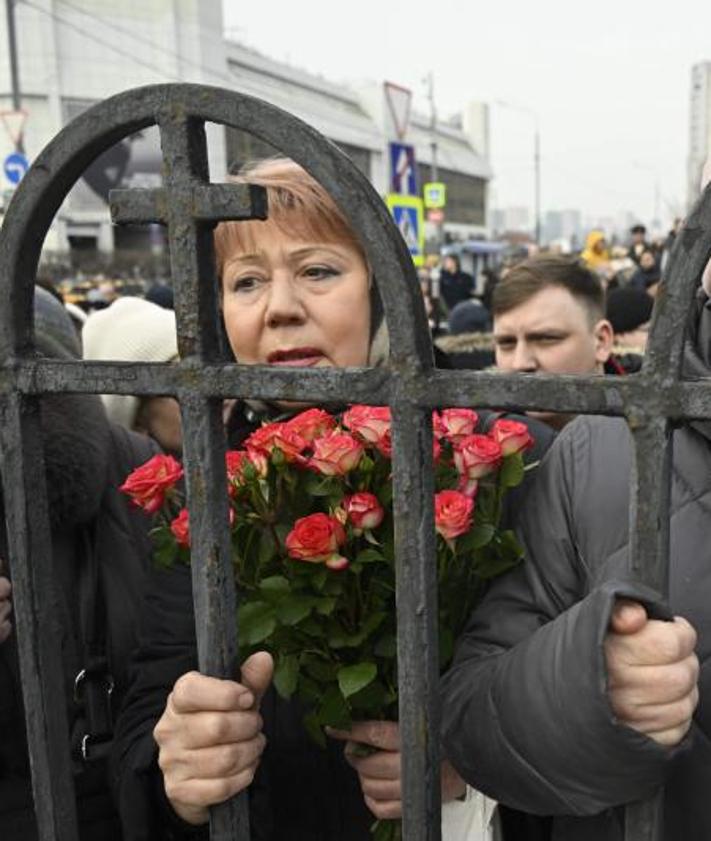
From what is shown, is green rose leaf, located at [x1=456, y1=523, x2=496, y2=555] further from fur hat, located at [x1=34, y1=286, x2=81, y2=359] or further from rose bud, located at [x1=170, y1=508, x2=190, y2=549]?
fur hat, located at [x1=34, y1=286, x2=81, y2=359]

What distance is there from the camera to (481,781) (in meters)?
0.96

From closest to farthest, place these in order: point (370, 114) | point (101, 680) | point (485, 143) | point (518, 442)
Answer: point (518, 442)
point (101, 680)
point (370, 114)
point (485, 143)

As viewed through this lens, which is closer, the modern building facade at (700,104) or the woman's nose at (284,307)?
the woman's nose at (284,307)

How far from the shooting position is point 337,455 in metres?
1.03

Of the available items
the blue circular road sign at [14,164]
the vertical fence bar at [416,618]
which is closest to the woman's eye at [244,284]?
the vertical fence bar at [416,618]

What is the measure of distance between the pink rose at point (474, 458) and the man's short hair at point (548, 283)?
173cm

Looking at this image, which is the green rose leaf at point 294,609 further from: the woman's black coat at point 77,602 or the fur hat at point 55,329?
the fur hat at point 55,329

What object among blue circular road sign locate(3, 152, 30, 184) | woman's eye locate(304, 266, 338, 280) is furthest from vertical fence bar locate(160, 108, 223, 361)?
blue circular road sign locate(3, 152, 30, 184)

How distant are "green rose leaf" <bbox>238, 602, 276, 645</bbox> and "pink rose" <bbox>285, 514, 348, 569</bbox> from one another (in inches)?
3.3

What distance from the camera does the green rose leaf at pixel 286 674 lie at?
107cm

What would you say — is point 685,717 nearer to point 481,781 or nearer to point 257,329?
point 481,781

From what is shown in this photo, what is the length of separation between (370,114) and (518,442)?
74262 mm

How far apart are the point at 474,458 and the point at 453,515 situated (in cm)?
9

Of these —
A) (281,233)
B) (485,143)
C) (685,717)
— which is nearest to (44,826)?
(685,717)
